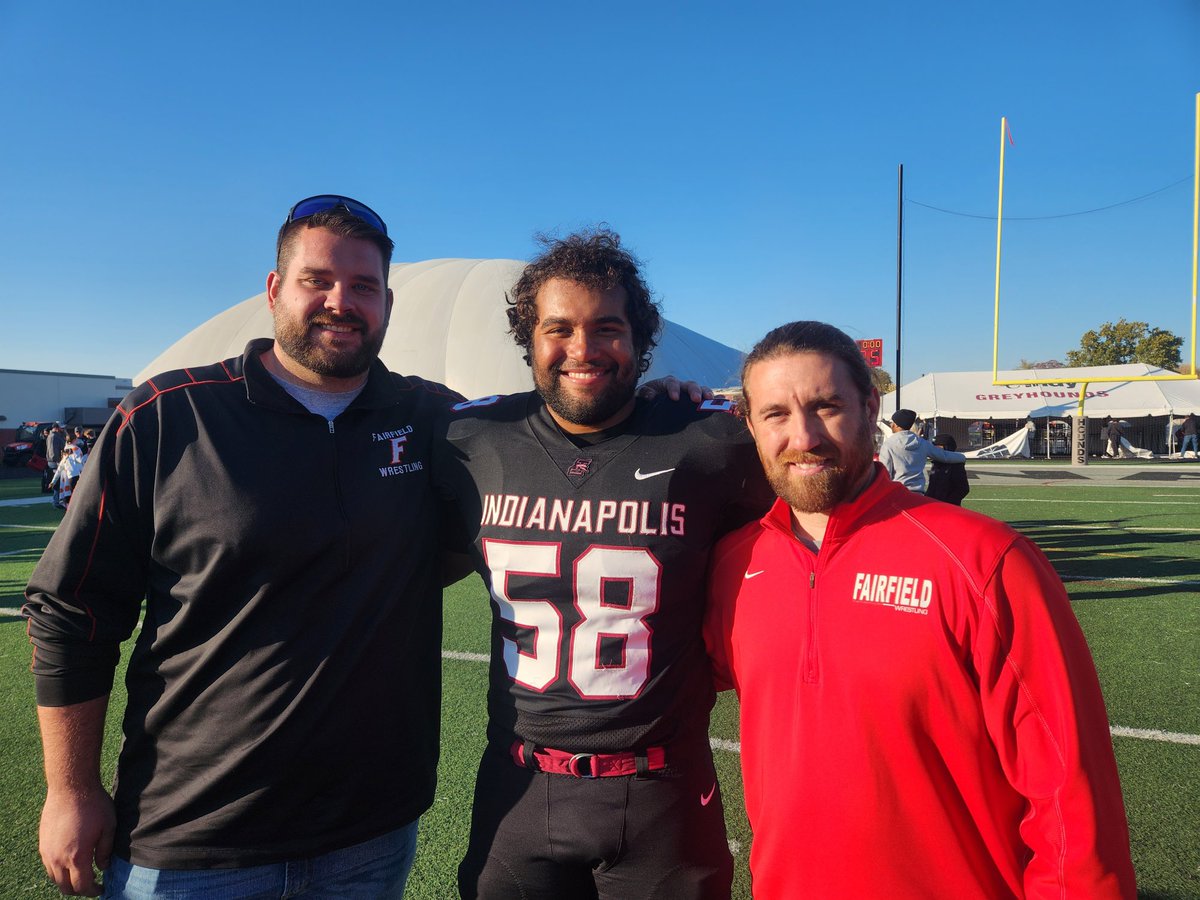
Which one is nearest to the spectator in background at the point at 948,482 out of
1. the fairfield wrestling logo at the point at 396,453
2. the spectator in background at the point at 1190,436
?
the fairfield wrestling logo at the point at 396,453

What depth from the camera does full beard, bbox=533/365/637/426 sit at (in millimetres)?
2031

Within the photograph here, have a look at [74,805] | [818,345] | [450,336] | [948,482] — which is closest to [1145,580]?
[948,482]

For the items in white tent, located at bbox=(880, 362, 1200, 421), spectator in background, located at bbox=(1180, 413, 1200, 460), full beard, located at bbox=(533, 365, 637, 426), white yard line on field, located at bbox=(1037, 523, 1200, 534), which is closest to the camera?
full beard, located at bbox=(533, 365, 637, 426)

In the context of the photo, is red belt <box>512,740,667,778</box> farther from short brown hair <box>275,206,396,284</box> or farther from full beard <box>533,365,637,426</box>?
short brown hair <box>275,206,396,284</box>

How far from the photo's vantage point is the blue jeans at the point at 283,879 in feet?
5.48

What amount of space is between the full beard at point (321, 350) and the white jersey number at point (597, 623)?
25.1 inches

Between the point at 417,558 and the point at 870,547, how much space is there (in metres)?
1.06

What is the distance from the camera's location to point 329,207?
202 centimetres

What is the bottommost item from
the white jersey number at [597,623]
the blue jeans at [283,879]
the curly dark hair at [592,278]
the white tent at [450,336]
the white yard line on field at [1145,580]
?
the white yard line on field at [1145,580]

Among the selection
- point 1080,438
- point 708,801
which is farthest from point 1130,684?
point 1080,438

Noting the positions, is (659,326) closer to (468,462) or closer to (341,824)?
(468,462)

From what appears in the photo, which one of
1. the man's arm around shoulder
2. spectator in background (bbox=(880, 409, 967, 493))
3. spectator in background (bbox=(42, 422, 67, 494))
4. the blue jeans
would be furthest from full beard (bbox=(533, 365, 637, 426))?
spectator in background (bbox=(42, 422, 67, 494))

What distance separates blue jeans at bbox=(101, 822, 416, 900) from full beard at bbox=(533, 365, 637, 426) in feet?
3.66

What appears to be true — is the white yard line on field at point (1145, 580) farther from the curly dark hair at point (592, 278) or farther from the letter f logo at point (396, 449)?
the letter f logo at point (396, 449)
